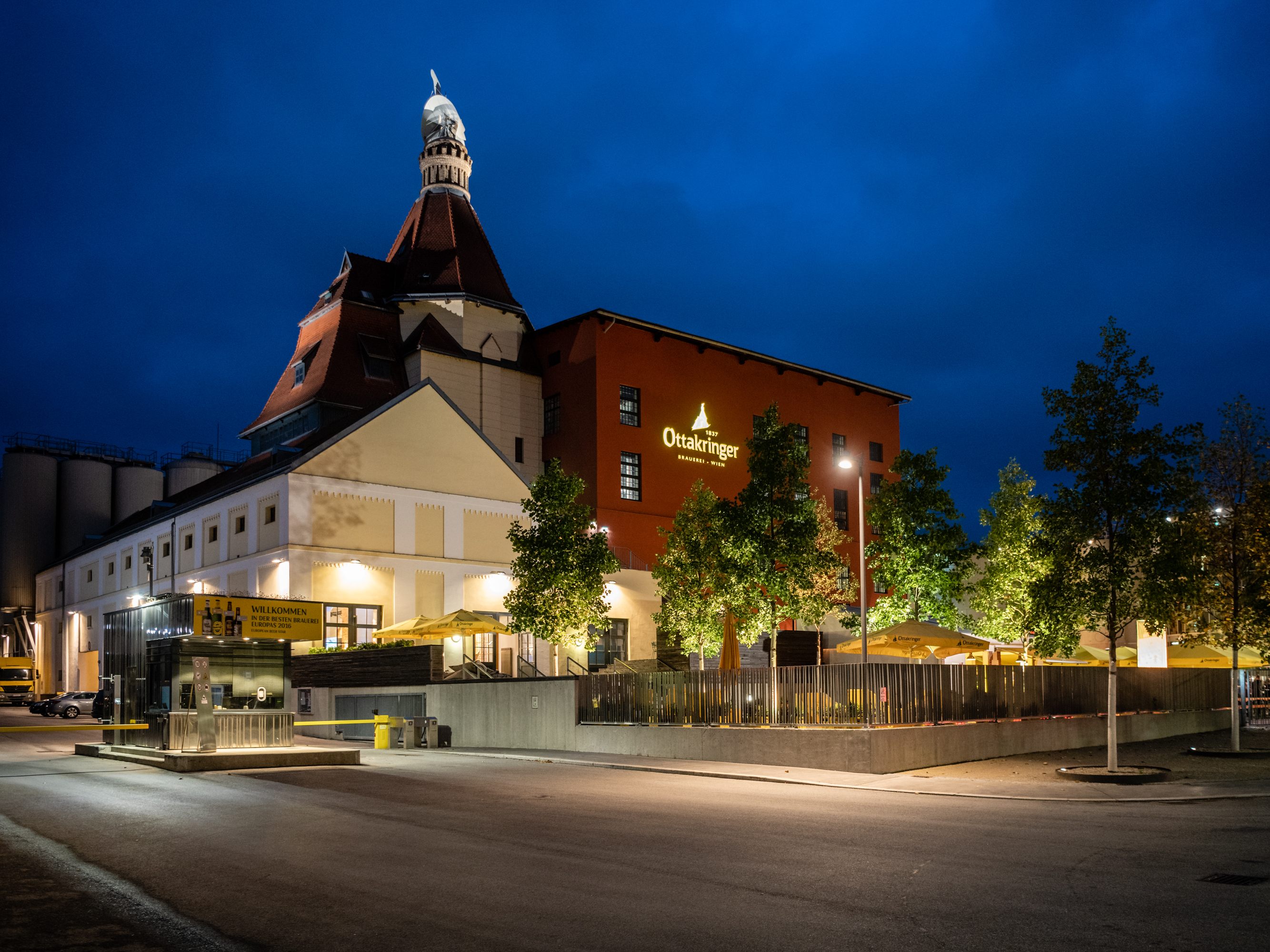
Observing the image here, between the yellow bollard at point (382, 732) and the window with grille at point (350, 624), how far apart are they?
47.4 ft

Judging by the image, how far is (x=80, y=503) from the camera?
83.2 meters

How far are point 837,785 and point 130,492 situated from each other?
7971 cm

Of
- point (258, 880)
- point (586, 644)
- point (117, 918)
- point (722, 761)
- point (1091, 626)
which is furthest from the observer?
point (586, 644)

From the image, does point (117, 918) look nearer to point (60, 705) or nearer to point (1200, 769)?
point (1200, 769)

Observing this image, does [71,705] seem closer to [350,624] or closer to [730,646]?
[350,624]

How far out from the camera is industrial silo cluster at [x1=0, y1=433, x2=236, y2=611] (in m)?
80.3

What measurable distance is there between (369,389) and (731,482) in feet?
71.3

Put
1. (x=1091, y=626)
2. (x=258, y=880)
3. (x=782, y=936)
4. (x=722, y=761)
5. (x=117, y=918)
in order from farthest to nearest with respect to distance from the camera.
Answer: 1. (x=722, y=761)
2. (x=1091, y=626)
3. (x=258, y=880)
4. (x=117, y=918)
5. (x=782, y=936)

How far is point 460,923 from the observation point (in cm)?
837

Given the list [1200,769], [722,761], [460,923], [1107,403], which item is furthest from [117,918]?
[1200,769]

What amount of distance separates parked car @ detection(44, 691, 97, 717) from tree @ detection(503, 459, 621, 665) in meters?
26.3

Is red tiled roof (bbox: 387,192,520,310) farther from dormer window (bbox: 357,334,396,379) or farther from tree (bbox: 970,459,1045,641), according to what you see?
tree (bbox: 970,459,1045,641)

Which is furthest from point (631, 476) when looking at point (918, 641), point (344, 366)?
point (918, 641)

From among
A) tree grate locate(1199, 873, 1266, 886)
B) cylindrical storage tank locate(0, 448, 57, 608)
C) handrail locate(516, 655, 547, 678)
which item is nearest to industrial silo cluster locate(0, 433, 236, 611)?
cylindrical storage tank locate(0, 448, 57, 608)
